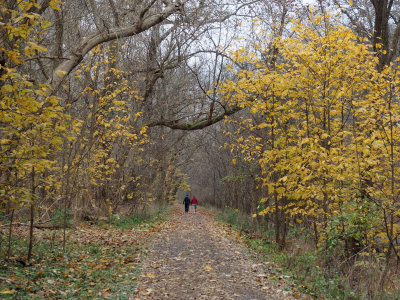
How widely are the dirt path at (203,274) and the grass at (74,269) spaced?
14.7 inches

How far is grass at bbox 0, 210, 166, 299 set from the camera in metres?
4.75

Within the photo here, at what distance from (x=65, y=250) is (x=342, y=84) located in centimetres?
689

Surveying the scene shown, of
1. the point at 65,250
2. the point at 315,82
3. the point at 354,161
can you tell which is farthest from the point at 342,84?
the point at 65,250

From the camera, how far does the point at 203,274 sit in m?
6.50

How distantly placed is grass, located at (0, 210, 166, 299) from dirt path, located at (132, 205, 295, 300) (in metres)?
0.37

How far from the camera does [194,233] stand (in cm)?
1209

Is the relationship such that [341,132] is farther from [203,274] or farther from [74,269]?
[74,269]

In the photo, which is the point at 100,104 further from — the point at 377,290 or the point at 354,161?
the point at 377,290

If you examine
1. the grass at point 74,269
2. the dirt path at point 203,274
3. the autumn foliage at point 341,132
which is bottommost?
the dirt path at point 203,274

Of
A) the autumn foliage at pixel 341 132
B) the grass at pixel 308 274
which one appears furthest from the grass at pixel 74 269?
the autumn foliage at pixel 341 132

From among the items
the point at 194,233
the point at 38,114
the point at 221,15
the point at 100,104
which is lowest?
the point at 194,233

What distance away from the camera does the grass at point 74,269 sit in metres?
4.75

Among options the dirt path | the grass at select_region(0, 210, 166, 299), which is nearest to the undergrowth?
the dirt path

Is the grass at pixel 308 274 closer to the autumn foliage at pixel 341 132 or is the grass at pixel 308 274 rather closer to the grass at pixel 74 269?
the autumn foliage at pixel 341 132
